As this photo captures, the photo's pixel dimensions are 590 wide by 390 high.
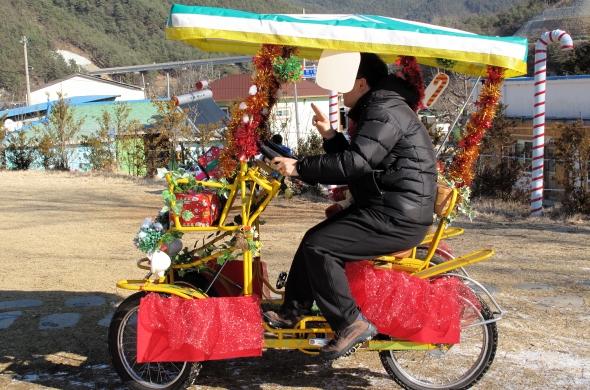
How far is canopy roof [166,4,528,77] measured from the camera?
3537 millimetres

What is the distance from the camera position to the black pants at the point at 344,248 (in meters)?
3.67

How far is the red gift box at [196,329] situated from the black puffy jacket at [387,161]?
1.00 m

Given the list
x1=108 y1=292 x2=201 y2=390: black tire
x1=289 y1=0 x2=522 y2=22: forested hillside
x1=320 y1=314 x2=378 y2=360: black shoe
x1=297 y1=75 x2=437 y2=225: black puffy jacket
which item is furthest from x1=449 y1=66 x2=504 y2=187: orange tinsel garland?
x1=289 y1=0 x2=522 y2=22: forested hillside

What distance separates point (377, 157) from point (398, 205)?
336 millimetres

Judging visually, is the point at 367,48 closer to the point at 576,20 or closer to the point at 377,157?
the point at 377,157

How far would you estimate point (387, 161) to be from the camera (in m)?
3.67

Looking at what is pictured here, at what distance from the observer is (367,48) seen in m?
3.59

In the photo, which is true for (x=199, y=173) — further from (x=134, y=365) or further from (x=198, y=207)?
(x=134, y=365)

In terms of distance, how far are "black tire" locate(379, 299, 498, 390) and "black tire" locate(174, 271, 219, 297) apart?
120cm

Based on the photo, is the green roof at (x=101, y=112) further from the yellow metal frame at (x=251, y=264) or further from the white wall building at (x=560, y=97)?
the yellow metal frame at (x=251, y=264)

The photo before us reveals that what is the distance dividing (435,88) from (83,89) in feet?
187

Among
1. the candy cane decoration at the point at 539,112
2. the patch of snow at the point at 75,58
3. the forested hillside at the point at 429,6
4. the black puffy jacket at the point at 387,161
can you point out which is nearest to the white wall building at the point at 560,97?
the candy cane decoration at the point at 539,112

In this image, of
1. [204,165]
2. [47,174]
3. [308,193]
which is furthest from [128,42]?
[204,165]

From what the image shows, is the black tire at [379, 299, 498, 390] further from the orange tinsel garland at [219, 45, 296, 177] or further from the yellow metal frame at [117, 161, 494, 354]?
the orange tinsel garland at [219, 45, 296, 177]
